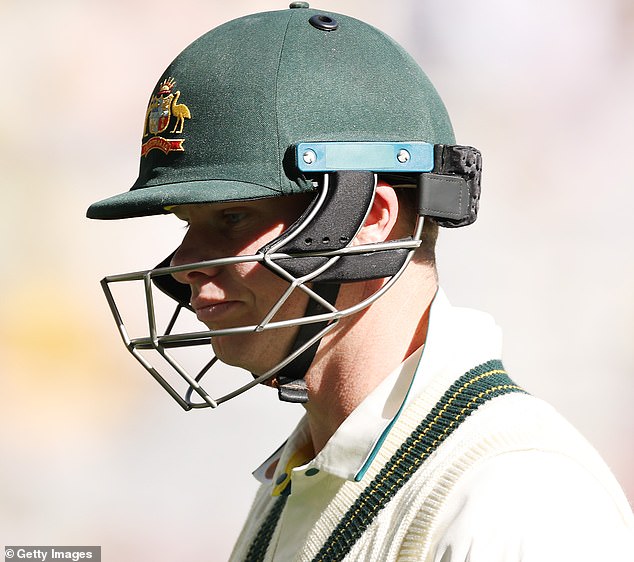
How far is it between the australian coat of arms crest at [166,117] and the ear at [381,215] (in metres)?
0.33

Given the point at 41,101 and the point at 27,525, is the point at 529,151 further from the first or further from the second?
the point at 27,525

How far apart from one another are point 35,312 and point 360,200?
2.97m

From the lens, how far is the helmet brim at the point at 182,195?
1740 mm

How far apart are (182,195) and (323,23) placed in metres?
0.40

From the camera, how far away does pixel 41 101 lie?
4.74 meters

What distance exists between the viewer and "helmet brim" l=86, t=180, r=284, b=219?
174 cm

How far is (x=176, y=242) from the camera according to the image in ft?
14.9

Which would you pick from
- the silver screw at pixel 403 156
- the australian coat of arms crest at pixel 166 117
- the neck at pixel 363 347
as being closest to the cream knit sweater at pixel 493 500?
the neck at pixel 363 347

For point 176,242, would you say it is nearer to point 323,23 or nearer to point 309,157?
point 323,23

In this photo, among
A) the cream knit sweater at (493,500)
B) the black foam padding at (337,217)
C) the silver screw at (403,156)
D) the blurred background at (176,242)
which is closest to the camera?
the cream knit sweater at (493,500)

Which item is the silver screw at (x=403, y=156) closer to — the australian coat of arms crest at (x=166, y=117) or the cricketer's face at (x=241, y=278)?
the cricketer's face at (x=241, y=278)

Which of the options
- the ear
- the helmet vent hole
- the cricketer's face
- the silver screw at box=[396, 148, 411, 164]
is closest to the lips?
the cricketer's face

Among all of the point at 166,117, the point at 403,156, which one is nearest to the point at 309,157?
the point at 403,156

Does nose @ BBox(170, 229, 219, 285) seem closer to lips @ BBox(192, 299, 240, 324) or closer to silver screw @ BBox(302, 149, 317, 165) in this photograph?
lips @ BBox(192, 299, 240, 324)
